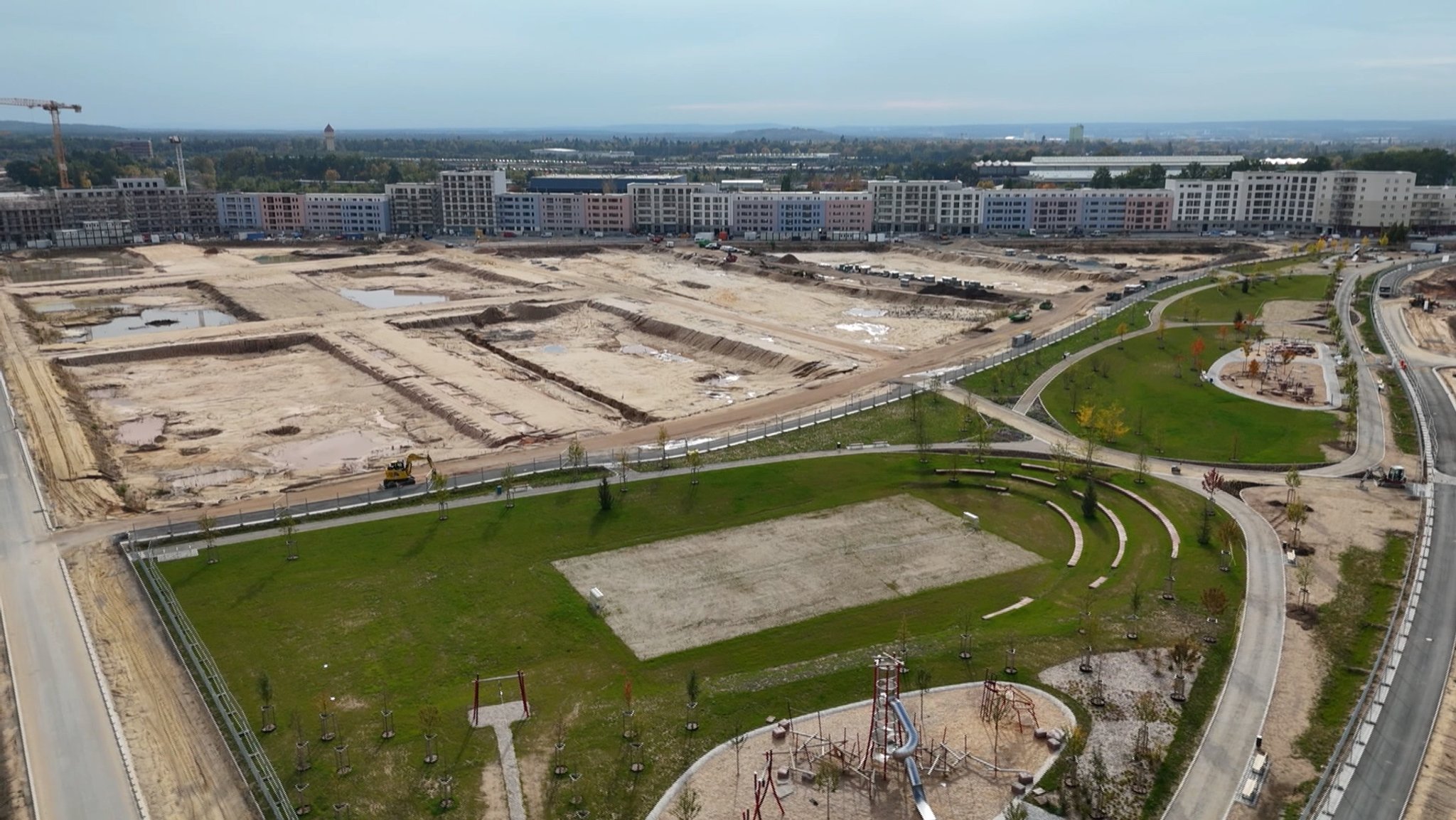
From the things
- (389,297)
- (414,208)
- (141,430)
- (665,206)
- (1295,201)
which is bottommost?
(141,430)

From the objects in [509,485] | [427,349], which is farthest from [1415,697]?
[427,349]

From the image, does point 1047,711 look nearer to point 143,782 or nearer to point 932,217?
point 143,782

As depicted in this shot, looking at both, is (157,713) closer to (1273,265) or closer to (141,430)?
(141,430)

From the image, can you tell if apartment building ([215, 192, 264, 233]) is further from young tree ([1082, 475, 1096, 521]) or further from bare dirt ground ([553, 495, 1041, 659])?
young tree ([1082, 475, 1096, 521])

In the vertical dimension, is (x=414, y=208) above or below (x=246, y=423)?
above

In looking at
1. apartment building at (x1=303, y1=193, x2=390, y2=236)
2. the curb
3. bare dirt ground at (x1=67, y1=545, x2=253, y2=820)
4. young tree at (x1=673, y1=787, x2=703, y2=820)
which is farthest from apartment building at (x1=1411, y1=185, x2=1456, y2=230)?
the curb
